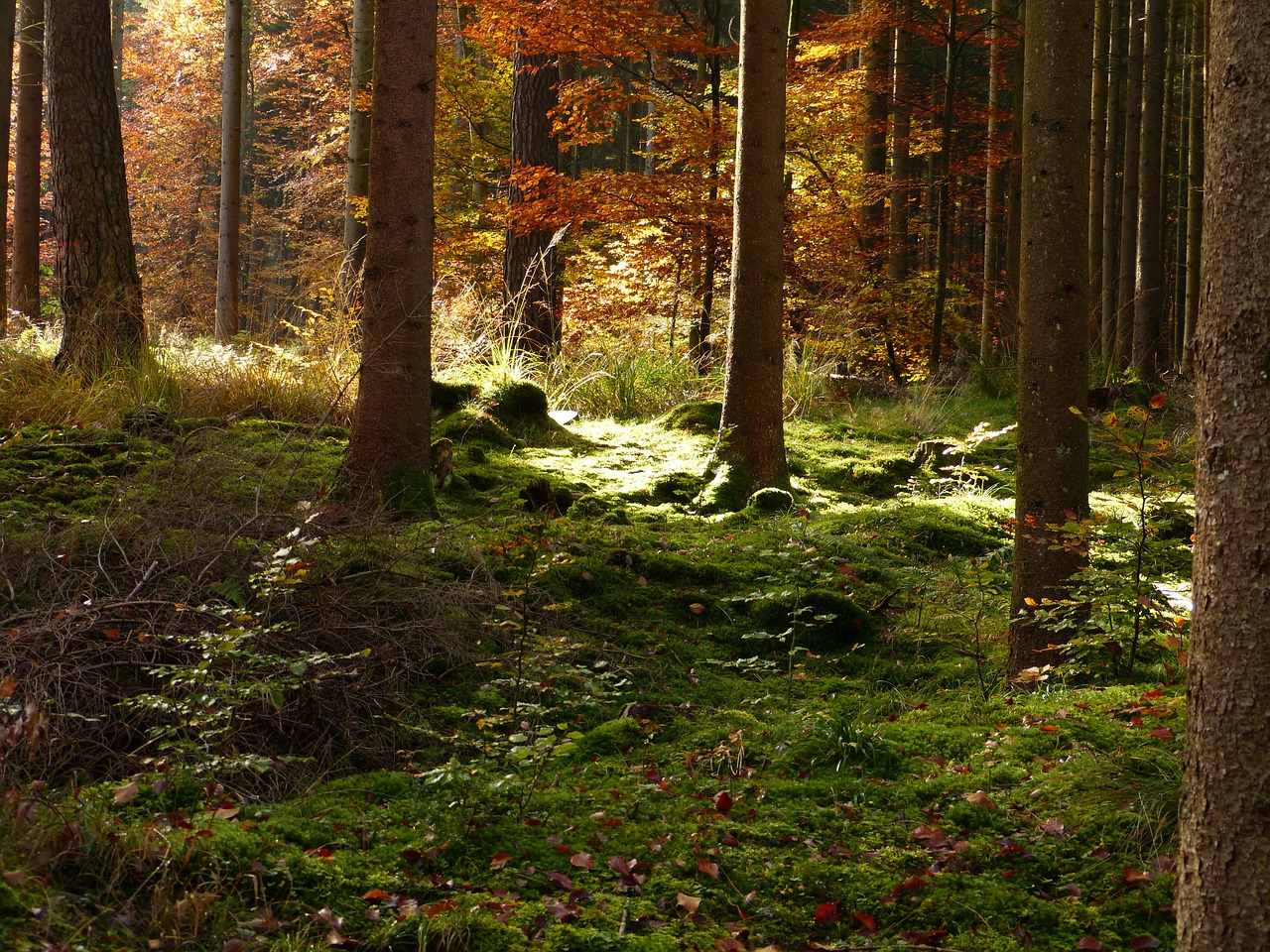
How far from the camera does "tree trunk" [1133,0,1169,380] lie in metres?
12.0

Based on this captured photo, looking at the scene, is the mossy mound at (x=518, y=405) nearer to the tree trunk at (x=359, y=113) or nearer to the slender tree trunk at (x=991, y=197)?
the tree trunk at (x=359, y=113)

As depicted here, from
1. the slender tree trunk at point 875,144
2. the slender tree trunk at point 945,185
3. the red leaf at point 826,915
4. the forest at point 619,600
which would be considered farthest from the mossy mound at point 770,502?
the slender tree trunk at point 875,144

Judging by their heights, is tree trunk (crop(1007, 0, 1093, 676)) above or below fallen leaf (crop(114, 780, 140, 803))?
above

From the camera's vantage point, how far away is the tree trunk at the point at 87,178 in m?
6.99

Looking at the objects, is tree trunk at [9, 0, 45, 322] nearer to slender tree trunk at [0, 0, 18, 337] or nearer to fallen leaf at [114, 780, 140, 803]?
slender tree trunk at [0, 0, 18, 337]

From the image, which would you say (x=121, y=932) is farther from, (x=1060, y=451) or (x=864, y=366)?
(x=864, y=366)

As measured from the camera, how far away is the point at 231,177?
45.2ft

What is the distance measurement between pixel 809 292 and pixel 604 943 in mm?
10542

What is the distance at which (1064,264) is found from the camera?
Answer: 3.60m

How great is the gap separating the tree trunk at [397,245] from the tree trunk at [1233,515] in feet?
13.5

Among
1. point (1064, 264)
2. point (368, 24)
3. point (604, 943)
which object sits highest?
point (368, 24)

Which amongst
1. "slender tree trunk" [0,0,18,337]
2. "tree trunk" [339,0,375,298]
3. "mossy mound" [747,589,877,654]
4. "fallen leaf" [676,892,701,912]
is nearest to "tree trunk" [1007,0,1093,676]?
"mossy mound" [747,589,877,654]

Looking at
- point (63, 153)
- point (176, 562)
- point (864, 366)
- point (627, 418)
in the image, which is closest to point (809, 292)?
point (864, 366)

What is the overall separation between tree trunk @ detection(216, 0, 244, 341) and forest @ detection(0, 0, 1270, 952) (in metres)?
3.64
